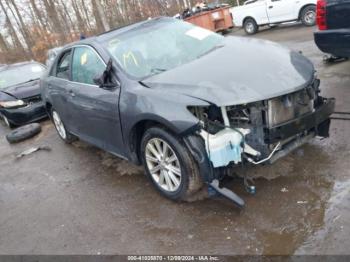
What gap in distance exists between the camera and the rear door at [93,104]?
419cm

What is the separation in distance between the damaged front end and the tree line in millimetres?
24703

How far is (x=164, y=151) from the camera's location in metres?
3.75

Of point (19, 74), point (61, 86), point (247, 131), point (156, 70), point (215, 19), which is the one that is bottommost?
point (215, 19)

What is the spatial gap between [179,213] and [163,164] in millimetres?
510

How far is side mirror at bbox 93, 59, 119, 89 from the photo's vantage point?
13.3 ft

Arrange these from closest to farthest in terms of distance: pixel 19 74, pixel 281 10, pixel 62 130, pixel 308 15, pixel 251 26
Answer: pixel 62 130, pixel 19 74, pixel 308 15, pixel 281 10, pixel 251 26

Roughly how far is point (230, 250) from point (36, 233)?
6.81ft

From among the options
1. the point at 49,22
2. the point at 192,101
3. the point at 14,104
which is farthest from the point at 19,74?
the point at 49,22

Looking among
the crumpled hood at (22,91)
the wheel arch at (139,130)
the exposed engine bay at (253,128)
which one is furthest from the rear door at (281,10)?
the wheel arch at (139,130)

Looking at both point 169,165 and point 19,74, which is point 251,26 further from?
Result: point 169,165

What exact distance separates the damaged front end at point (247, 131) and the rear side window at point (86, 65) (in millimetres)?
1532

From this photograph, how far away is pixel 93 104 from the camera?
14.6 feet

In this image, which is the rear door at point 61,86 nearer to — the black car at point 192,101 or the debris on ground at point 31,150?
the black car at point 192,101

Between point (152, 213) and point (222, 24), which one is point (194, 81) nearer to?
point (152, 213)
